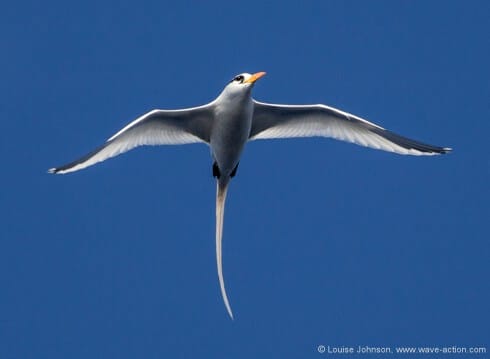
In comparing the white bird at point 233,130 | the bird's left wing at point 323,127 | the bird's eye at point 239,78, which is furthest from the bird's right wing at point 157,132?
the bird's left wing at point 323,127

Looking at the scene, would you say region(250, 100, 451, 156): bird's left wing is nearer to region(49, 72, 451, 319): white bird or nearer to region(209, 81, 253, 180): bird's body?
region(49, 72, 451, 319): white bird

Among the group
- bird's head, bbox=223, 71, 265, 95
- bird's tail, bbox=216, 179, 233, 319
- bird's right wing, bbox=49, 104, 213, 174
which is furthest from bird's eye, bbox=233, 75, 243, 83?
bird's tail, bbox=216, 179, 233, 319

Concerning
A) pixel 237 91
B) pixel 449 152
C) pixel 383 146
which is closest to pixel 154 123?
pixel 237 91

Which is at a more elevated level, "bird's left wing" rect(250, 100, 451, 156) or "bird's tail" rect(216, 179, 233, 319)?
"bird's left wing" rect(250, 100, 451, 156)

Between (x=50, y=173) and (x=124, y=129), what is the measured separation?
1571mm

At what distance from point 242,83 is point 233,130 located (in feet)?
3.00

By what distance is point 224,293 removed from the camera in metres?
16.8

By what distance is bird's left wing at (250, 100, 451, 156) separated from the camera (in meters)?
16.8

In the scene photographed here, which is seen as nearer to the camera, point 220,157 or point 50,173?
point 50,173

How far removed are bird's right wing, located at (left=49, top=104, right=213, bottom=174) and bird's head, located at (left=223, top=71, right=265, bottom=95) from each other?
2.07 feet

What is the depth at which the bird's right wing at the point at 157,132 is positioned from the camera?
15984 millimetres

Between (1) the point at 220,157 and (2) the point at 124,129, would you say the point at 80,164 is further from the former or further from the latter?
(1) the point at 220,157

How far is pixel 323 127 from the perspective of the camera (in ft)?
56.9

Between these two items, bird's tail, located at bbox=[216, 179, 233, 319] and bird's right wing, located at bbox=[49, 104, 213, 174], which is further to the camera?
bird's tail, located at bbox=[216, 179, 233, 319]
